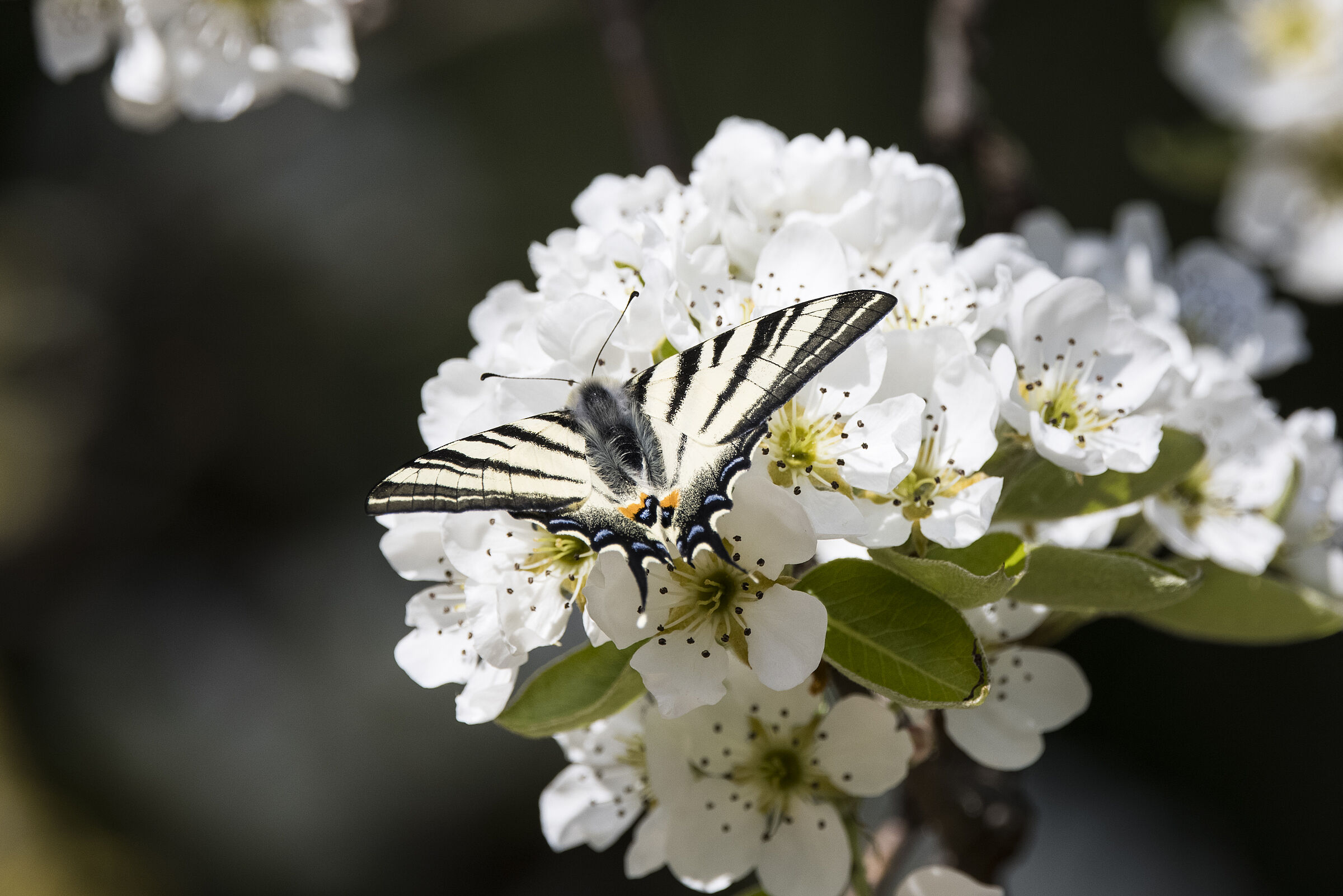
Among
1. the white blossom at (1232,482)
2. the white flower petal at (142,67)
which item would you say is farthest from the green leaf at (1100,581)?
the white flower petal at (142,67)

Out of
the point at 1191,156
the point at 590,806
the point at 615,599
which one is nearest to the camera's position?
the point at 615,599

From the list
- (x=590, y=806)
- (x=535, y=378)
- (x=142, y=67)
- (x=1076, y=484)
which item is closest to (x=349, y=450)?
(x=142, y=67)

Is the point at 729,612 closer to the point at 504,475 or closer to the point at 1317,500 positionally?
the point at 504,475

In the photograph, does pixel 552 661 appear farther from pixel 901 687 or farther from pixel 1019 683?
pixel 1019 683

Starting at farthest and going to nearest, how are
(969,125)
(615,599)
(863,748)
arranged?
1. (969,125)
2. (863,748)
3. (615,599)

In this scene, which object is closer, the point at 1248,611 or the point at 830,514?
the point at 830,514
